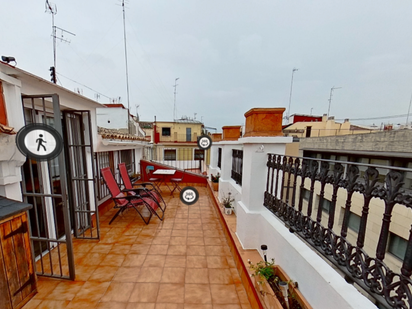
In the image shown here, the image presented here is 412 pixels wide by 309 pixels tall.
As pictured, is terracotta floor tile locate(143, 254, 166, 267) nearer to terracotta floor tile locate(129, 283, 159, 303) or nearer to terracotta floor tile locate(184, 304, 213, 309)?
terracotta floor tile locate(129, 283, 159, 303)

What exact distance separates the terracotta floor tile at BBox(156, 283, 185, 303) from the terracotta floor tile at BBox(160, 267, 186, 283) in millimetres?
59

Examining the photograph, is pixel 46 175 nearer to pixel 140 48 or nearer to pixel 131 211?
pixel 131 211

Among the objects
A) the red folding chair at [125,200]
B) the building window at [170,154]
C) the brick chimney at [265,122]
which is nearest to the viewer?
the brick chimney at [265,122]

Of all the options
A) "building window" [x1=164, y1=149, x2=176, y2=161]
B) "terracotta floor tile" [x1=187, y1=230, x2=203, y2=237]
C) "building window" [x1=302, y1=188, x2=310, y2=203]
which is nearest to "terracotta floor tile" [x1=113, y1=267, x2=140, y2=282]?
"terracotta floor tile" [x1=187, y1=230, x2=203, y2=237]

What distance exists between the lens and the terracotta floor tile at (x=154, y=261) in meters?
2.36

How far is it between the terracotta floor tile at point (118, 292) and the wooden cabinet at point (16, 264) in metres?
0.76

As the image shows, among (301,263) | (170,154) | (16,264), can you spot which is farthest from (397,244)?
(170,154)

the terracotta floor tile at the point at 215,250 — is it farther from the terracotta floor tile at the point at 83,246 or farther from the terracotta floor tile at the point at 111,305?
the terracotta floor tile at the point at 83,246

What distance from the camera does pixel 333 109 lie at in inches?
541

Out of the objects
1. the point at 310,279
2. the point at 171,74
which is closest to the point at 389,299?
the point at 310,279

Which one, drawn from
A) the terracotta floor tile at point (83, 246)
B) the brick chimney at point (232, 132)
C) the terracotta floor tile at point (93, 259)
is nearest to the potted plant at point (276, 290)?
the terracotta floor tile at point (93, 259)

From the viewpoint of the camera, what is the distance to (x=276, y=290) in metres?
1.51

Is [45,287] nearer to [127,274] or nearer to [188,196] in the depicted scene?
[127,274]

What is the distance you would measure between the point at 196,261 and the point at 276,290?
1.25 metres
